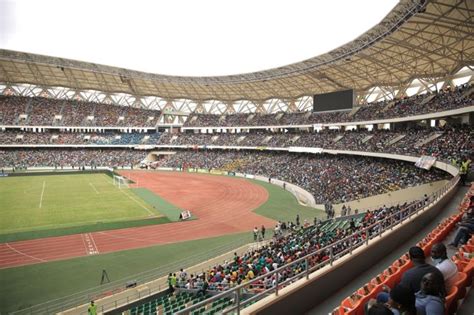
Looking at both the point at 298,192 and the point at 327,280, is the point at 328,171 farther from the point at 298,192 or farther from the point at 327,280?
the point at 327,280

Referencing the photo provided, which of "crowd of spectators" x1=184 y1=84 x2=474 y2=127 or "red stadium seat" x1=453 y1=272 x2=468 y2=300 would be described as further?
"crowd of spectators" x1=184 y1=84 x2=474 y2=127

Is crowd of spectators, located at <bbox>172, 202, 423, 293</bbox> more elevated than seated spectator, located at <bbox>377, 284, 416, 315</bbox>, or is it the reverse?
seated spectator, located at <bbox>377, 284, 416, 315</bbox>

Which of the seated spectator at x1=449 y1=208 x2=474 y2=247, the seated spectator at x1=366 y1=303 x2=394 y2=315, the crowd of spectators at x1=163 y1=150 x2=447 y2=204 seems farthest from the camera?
the crowd of spectators at x1=163 y1=150 x2=447 y2=204

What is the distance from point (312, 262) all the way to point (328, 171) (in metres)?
32.2

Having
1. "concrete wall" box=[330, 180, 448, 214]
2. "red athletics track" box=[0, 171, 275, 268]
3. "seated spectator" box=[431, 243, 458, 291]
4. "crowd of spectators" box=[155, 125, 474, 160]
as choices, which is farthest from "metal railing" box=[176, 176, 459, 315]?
"red athletics track" box=[0, 171, 275, 268]

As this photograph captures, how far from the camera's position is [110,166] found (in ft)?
227

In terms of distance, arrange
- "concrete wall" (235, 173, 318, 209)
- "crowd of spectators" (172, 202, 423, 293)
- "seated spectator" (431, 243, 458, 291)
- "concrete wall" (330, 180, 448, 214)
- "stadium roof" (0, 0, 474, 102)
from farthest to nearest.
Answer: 1. "concrete wall" (235, 173, 318, 209)
2. "stadium roof" (0, 0, 474, 102)
3. "concrete wall" (330, 180, 448, 214)
4. "crowd of spectators" (172, 202, 423, 293)
5. "seated spectator" (431, 243, 458, 291)

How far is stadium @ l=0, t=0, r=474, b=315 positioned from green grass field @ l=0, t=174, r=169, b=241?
27cm

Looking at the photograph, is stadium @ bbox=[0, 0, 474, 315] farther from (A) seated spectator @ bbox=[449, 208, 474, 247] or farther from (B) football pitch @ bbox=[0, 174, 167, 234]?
(B) football pitch @ bbox=[0, 174, 167, 234]

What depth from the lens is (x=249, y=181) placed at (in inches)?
2063

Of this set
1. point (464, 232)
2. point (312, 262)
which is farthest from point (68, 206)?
point (464, 232)

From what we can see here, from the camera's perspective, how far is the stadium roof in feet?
89.5

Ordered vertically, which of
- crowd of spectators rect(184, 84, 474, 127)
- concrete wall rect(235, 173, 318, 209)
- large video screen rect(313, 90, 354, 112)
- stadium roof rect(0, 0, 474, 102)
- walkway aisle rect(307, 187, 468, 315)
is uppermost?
stadium roof rect(0, 0, 474, 102)

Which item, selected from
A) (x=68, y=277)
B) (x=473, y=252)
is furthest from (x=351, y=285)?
(x=68, y=277)
